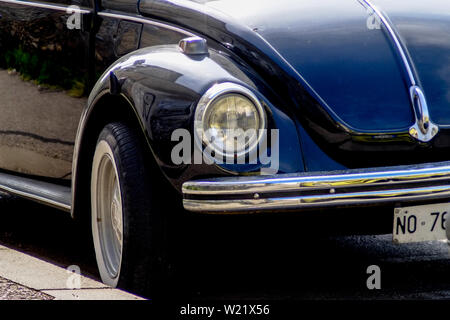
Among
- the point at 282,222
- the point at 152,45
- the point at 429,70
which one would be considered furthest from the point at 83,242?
the point at 429,70

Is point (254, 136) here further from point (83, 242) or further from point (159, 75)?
point (83, 242)

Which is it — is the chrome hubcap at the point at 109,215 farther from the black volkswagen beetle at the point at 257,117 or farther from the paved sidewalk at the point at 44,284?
the paved sidewalk at the point at 44,284

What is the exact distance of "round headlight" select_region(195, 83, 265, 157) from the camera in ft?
12.9

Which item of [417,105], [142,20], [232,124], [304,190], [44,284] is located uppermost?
[142,20]

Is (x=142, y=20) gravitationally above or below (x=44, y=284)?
above

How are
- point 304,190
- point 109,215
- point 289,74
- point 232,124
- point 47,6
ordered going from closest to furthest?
point 304,190 < point 232,124 < point 289,74 < point 109,215 < point 47,6

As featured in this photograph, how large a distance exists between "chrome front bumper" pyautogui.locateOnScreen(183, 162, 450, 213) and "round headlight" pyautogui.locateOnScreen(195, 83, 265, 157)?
135mm

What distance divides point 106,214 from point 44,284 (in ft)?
1.67

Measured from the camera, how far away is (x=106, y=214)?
4738 millimetres

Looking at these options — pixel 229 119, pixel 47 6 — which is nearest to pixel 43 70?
pixel 47 6

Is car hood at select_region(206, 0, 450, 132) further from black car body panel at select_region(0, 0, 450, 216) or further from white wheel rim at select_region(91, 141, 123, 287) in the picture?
white wheel rim at select_region(91, 141, 123, 287)

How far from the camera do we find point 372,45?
443 centimetres

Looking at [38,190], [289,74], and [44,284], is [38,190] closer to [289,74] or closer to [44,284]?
[44,284]

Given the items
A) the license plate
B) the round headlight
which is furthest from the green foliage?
the license plate
